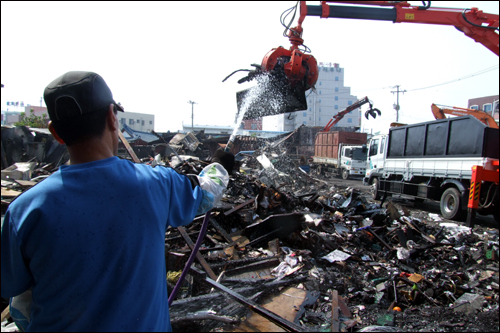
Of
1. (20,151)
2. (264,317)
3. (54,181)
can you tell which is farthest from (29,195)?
(20,151)

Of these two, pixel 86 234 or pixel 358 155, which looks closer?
pixel 86 234

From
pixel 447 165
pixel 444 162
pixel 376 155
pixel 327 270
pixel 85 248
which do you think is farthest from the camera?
pixel 376 155

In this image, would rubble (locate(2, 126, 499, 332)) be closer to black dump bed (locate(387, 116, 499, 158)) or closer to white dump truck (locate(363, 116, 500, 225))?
white dump truck (locate(363, 116, 500, 225))

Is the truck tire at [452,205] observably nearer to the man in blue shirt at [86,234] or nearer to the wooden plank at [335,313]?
the wooden plank at [335,313]

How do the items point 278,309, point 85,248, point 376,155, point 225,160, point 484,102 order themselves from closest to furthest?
point 85,248 < point 225,160 < point 278,309 < point 376,155 < point 484,102

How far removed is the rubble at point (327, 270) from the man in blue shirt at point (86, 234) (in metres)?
1.79

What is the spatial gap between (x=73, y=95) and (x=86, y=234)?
1.73 feet

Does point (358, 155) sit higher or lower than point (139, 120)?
lower

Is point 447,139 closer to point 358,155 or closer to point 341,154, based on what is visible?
point 358,155

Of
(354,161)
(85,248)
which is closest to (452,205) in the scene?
(354,161)

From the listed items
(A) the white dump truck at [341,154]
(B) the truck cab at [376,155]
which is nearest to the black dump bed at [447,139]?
(B) the truck cab at [376,155]

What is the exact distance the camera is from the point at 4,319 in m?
2.84

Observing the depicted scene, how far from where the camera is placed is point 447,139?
8555 millimetres

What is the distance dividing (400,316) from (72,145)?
13.5ft
